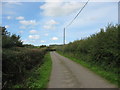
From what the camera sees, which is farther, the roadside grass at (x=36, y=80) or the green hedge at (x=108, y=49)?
the green hedge at (x=108, y=49)

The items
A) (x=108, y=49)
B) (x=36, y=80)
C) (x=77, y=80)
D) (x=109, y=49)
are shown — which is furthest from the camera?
(x=108, y=49)

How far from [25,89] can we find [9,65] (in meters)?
1.50

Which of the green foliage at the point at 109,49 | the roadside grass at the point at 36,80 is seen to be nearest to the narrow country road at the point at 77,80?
the roadside grass at the point at 36,80

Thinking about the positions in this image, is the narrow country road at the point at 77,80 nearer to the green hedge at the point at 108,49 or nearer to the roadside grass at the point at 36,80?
the roadside grass at the point at 36,80

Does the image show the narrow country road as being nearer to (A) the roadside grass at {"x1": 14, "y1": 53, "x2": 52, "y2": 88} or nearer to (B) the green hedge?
(A) the roadside grass at {"x1": 14, "y1": 53, "x2": 52, "y2": 88}

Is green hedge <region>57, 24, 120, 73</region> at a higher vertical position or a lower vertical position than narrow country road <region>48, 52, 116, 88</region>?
higher

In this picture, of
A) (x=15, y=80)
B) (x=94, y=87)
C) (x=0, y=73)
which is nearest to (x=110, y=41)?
(x=94, y=87)

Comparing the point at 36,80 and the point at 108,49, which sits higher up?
the point at 108,49

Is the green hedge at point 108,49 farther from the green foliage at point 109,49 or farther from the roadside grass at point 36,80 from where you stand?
the roadside grass at point 36,80

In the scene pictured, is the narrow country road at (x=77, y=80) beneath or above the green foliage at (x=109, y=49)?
beneath

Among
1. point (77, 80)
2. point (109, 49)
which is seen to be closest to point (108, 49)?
point (109, 49)

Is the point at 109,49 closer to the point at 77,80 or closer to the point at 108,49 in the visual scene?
the point at 108,49

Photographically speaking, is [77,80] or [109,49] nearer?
[77,80]

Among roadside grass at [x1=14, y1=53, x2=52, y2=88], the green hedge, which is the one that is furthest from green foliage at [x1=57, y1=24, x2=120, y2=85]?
roadside grass at [x1=14, y1=53, x2=52, y2=88]
